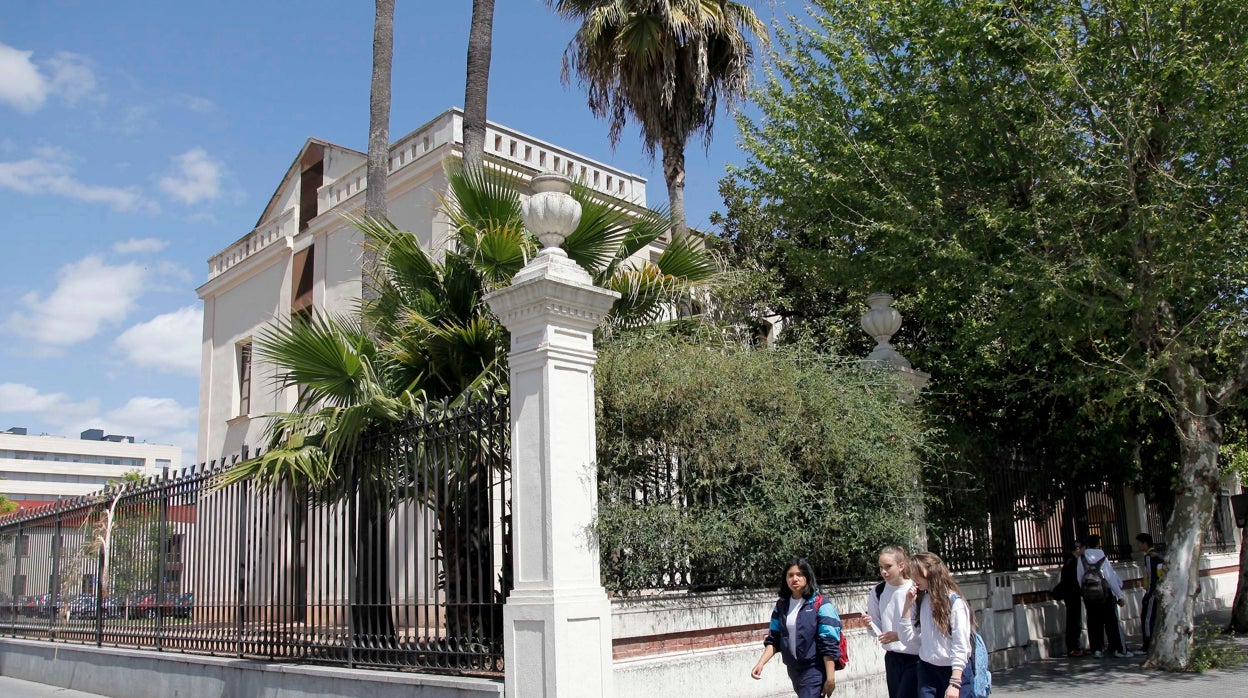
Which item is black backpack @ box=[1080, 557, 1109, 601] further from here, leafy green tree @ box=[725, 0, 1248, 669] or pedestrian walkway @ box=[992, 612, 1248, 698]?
leafy green tree @ box=[725, 0, 1248, 669]

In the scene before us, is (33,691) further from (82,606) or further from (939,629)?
(939,629)

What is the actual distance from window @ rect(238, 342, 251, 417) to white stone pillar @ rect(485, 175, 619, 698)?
15.4 metres

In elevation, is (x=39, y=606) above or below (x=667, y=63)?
below

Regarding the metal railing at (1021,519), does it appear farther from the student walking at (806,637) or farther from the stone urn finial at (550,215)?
the stone urn finial at (550,215)

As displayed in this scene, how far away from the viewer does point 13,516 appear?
16.7 metres

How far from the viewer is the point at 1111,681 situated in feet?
33.3

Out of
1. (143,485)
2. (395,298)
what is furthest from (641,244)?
(143,485)

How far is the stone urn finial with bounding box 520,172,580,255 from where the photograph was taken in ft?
24.4

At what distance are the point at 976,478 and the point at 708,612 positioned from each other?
17.5ft

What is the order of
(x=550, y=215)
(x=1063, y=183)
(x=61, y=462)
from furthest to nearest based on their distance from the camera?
(x=61, y=462) < (x=1063, y=183) < (x=550, y=215)

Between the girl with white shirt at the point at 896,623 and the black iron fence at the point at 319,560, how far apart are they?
280 cm

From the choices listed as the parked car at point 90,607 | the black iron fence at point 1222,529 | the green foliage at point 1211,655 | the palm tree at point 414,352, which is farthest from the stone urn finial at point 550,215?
the black iron fence at point 1222,529

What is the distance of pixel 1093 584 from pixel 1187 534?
171cm

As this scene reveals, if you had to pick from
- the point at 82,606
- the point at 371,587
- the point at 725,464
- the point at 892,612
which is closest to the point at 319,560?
the point at 371,587
